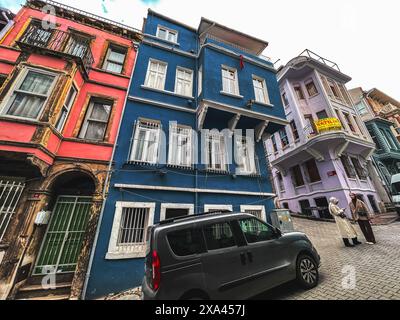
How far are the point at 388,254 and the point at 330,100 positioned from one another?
627 inches

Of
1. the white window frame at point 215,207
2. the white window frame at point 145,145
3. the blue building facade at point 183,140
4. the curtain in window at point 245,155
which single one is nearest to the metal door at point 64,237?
the blue building facade at point 183,140

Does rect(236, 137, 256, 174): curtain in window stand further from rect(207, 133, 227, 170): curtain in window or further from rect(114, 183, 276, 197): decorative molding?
rect(114, 183, 276, 197): decorative molding

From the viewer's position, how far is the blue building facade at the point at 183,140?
5.99 metres

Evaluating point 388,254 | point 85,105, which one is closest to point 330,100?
point 388,254

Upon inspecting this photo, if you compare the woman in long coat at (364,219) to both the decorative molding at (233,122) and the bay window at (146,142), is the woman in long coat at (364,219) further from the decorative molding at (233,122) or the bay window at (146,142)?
the bay window at (146,142)

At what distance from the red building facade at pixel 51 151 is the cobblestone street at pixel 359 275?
245 inches

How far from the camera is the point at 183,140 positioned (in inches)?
330

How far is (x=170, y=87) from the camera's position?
9148 millimetres

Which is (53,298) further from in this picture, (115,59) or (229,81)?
(229,81)

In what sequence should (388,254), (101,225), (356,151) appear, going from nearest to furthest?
1. (388,254)
2. (101,225)
3. (356,151)

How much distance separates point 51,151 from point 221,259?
6.75 m
